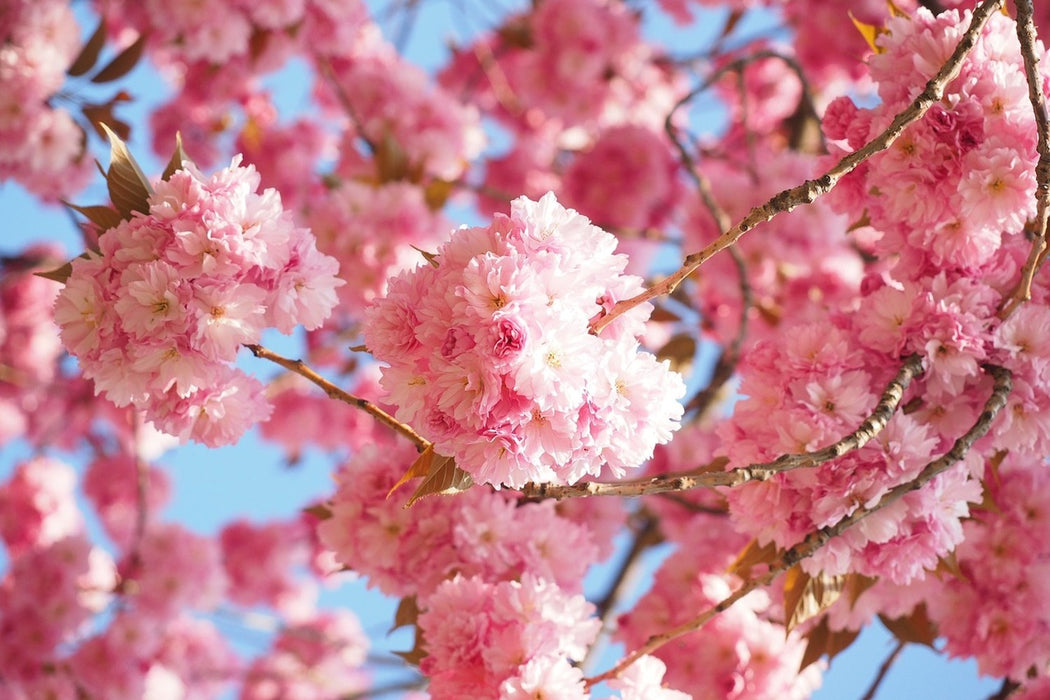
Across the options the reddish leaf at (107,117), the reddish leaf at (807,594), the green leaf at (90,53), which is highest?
the green leaf at (90,53)

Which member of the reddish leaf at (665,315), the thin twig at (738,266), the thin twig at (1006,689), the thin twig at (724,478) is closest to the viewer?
the thin twig at (724,478)

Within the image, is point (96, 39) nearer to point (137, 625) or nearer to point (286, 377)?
point (286, 377)

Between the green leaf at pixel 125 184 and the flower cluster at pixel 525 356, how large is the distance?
40cm

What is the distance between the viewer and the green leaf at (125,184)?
1281mm

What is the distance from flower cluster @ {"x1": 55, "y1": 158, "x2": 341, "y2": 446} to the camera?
A: 47.3 inches

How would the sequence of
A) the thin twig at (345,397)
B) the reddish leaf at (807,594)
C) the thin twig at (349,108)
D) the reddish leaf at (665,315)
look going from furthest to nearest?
the thin twig at (349,108), the reddish leaf at (665,315), the reddish leaf at (807,594), the thin twig at (345,397)

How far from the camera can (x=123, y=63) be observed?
7.47 ft

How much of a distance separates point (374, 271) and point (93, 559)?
1.75 metres

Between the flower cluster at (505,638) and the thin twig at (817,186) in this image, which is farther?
the flower cluster at (505,638)

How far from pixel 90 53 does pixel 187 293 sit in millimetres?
1441

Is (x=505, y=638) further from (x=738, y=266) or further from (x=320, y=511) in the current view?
(x=738, y=266)

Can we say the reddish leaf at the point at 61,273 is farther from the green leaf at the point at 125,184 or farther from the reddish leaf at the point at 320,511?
the reddish leaf at the point at 320,511

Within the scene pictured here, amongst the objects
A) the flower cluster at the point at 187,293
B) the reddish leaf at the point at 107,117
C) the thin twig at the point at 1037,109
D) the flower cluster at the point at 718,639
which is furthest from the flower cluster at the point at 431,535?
the reddish leaf at the point at 107,117

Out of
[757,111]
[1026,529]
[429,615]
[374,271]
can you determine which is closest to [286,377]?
[374,271]
